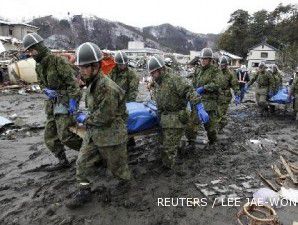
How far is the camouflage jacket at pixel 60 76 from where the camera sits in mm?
4844

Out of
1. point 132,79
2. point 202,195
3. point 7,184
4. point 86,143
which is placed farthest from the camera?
point 132,79

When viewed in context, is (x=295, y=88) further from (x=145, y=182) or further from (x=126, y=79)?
(x=145, y=182)

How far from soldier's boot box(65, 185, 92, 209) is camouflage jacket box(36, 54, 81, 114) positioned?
1.33 meters

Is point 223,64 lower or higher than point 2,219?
higher

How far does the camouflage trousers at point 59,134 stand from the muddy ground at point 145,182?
0.43m

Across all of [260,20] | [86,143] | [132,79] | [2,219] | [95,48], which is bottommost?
[2,219]

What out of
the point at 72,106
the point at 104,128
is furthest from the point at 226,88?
the point at 104,128

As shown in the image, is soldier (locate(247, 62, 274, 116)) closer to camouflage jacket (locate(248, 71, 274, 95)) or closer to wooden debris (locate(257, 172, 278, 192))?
camouflage jacket (locate(248, 71, 274, 95))

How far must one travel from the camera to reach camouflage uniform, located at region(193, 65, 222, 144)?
20.9ft

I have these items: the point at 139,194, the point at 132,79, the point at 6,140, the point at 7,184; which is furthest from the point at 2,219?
the point at 6,140

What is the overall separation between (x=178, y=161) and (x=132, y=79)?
159 centimetres

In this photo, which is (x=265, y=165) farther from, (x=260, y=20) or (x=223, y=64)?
(x=260, y=20)

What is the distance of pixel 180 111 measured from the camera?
5000mm

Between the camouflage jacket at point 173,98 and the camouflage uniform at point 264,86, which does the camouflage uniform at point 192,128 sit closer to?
the camouflage jacket at point 173,98
